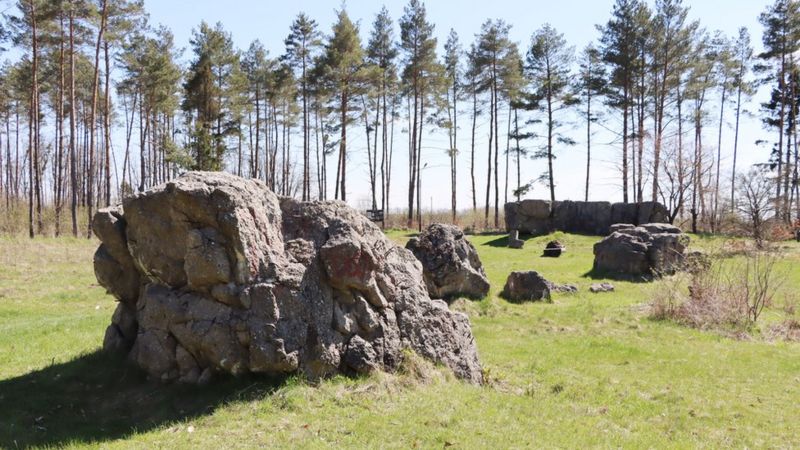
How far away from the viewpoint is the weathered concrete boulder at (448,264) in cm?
1562

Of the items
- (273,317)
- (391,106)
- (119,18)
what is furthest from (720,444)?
(391,106)

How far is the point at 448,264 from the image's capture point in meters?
15.7

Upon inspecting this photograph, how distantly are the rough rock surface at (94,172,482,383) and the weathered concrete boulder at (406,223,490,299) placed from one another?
6.98 metres

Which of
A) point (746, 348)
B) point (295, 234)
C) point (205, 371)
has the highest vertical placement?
point (295, 234)

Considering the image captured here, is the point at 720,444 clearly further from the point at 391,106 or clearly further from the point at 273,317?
the point at 391,106

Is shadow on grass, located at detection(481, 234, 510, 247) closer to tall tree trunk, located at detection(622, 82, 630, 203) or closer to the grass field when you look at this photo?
tall tree trunk, located at detection(622, 82, 630, 203)

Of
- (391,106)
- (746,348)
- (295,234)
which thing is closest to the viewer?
(295,234)

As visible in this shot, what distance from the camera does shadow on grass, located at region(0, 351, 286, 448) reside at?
20.3 ft

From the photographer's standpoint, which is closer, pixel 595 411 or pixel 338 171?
pixel 595 411

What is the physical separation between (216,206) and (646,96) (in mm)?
39908

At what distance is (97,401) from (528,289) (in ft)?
38.9

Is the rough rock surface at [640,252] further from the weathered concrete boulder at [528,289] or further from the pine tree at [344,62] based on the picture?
the pine tree at [344,62]

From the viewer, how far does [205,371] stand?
23.5 ft

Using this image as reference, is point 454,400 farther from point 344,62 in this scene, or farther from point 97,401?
point 344,62
